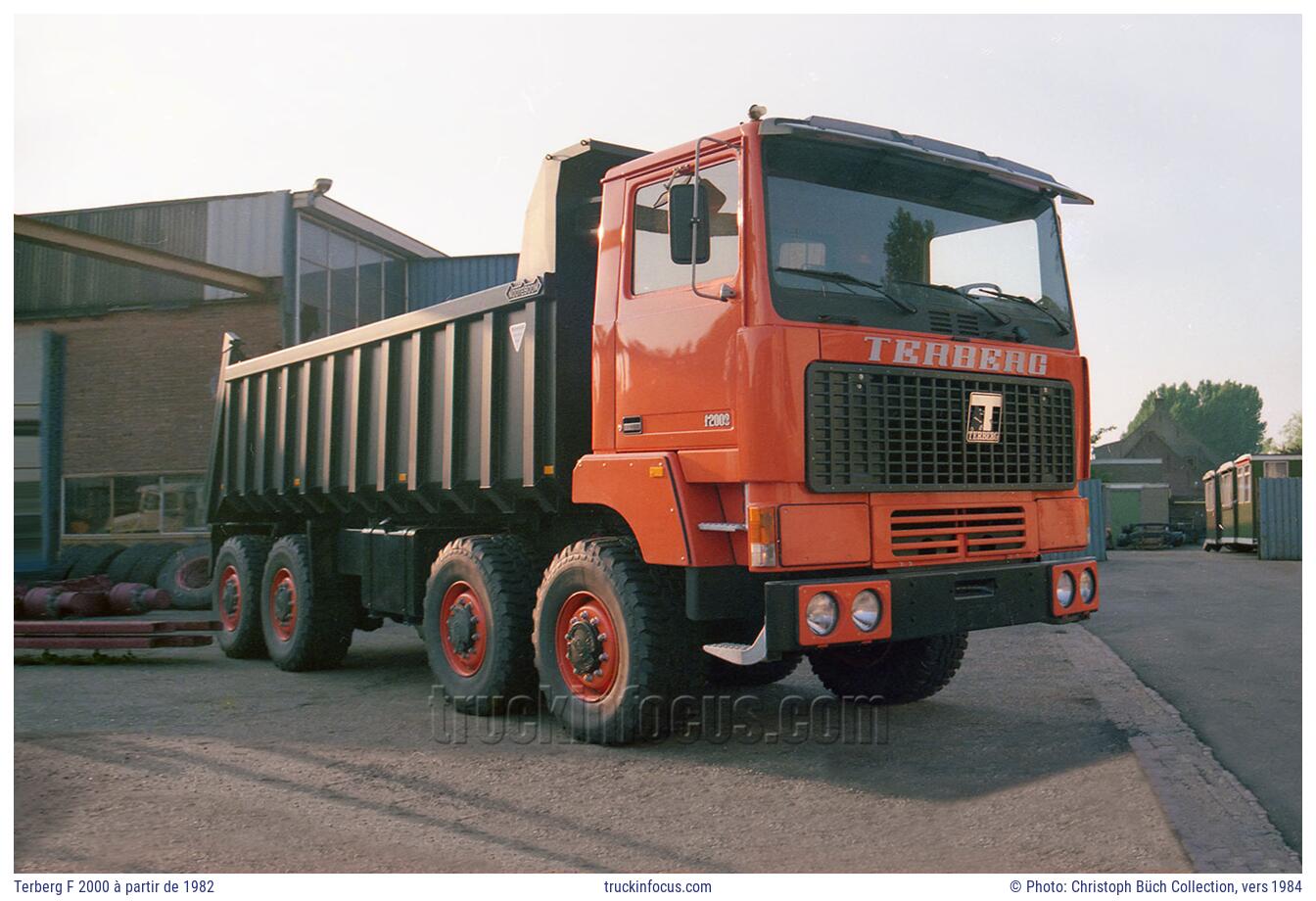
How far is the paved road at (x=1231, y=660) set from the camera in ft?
17.3

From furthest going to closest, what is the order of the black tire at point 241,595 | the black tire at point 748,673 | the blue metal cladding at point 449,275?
the blue metal cladding at point 449,275
the black tire at point 241,595
the black tire at point 748,673

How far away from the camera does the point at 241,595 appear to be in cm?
977

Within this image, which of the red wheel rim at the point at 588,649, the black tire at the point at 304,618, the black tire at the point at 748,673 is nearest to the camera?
the red wheel rim at the point at 588,649

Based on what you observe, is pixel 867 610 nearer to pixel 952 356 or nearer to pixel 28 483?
pixel 952 356

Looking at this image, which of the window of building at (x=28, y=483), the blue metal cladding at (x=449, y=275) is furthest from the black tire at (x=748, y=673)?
the blue metal cladding at (x=449, y=275)

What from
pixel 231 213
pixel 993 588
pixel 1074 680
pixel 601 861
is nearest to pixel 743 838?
pixel 601 861

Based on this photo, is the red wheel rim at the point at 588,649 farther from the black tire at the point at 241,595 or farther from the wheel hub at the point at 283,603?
the black tire at the point at 241,595

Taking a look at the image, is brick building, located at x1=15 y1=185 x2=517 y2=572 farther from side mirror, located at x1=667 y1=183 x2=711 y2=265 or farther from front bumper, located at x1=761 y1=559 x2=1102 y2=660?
front bumper, located at x1=761 y1=559 x2=1102 y2=660

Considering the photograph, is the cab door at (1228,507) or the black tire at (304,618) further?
the cab door at (1228,507)

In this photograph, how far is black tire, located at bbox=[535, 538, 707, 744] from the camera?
18.2 feet

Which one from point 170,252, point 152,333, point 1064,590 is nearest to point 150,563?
point 152,333

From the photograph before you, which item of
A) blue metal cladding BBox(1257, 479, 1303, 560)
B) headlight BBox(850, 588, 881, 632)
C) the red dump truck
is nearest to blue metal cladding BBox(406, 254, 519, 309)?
the red dump truck

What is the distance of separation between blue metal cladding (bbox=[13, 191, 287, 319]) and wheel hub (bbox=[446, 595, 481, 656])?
14807 millimetres

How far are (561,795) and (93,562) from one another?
47.0 feet
